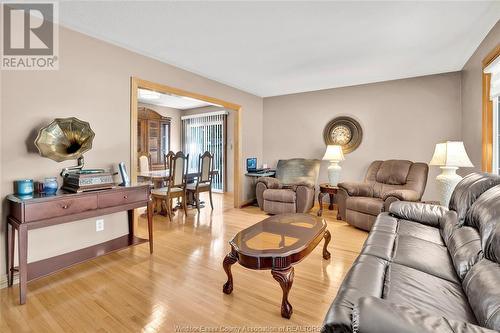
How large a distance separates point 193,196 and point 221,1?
3600 mm

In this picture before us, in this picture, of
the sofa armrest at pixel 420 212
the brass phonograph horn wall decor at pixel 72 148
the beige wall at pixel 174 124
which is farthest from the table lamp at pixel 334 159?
the beige wall at pixel 174 124

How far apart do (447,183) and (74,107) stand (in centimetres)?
414

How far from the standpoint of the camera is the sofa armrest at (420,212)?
225cm

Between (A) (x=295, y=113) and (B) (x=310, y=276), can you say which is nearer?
(B) (x=310, y=276)

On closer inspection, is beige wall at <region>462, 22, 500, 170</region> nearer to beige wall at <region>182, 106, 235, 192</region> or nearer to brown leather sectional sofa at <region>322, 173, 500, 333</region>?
brown leather sectional sofa at <region>322, 173, 500, 333</region>

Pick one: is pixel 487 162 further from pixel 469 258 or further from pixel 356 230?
pixel 469 258

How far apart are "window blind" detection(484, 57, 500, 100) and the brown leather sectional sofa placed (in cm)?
120

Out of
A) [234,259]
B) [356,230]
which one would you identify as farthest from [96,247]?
[356,230]

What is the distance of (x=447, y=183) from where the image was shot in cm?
285

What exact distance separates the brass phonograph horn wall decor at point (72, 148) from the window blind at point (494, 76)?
155 inches

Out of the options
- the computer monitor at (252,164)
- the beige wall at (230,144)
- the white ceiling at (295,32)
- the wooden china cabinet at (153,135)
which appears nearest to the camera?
the white ceiling at (295,32)

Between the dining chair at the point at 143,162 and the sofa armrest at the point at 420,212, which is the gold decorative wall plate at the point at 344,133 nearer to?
the sofa armrest at the point at 420,212

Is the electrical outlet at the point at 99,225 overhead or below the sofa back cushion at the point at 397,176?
below

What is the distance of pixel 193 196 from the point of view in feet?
16.2
